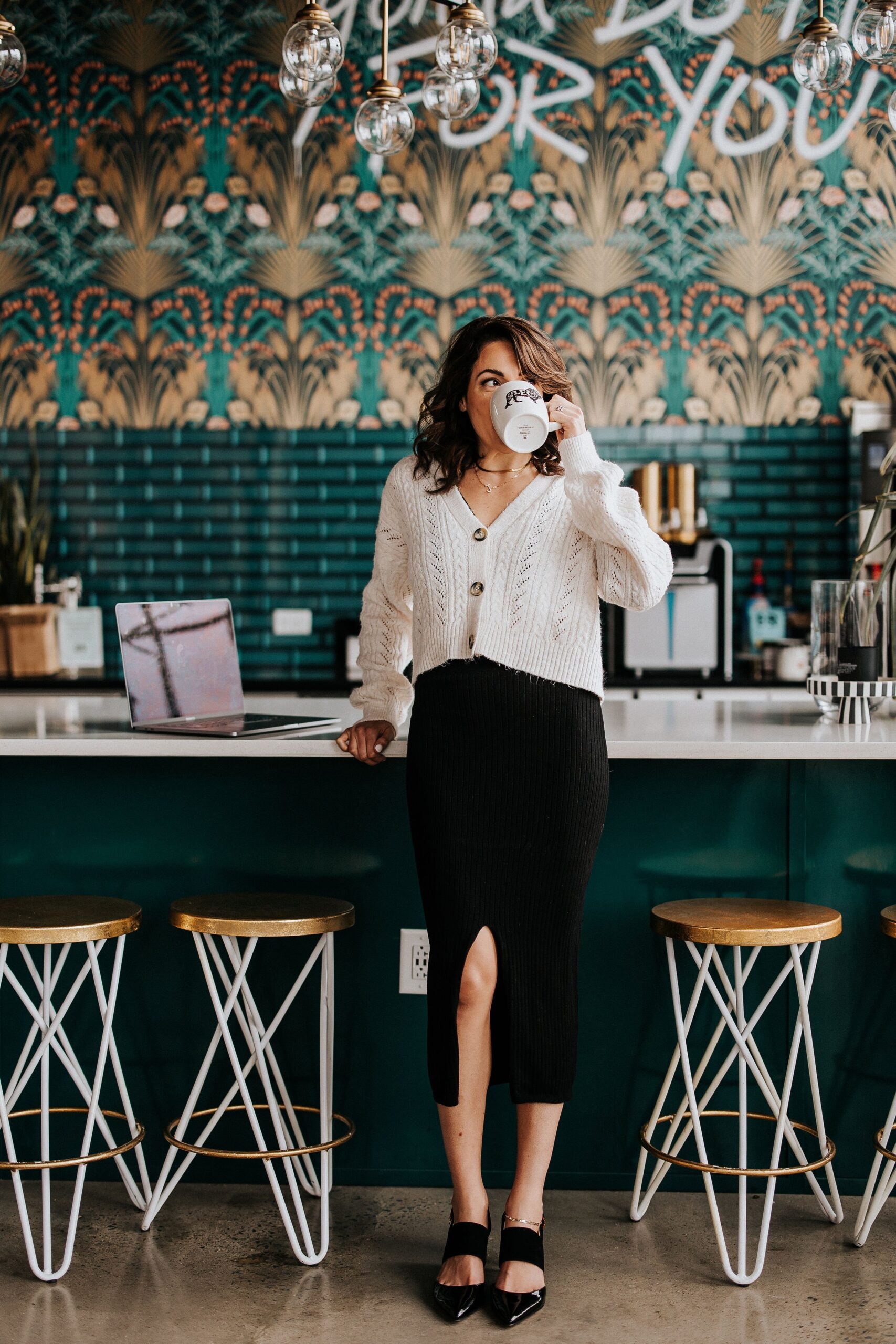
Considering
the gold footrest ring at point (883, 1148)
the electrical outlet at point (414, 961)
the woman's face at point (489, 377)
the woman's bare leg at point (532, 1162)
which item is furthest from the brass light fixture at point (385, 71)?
the gold footrest ring at point (883, 1148)

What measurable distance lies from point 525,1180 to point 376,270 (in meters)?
3.65

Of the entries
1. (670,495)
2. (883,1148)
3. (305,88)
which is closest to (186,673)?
(305,88)

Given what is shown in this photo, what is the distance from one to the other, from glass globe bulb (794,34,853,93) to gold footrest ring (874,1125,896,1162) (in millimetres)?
1925

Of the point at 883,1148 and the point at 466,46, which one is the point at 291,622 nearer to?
the point at 466,46

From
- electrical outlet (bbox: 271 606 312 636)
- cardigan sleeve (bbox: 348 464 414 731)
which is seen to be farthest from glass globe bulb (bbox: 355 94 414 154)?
electrical outlet (bbox: 271 606 312 636)

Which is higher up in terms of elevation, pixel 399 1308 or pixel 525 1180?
pixel 525 1180

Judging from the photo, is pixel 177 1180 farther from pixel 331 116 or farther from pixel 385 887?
pixel 331 116

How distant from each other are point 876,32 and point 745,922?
5.16 ft

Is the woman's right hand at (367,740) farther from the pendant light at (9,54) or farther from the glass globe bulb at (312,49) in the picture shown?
the pendant light at (9,54)

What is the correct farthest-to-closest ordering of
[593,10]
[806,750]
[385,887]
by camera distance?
[593,10], [385,887], [806,750]

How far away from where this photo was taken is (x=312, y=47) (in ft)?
7.71

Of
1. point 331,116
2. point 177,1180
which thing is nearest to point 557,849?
point 177,1180

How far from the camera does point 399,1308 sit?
85.1 inches

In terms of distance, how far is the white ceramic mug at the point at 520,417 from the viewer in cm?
204
